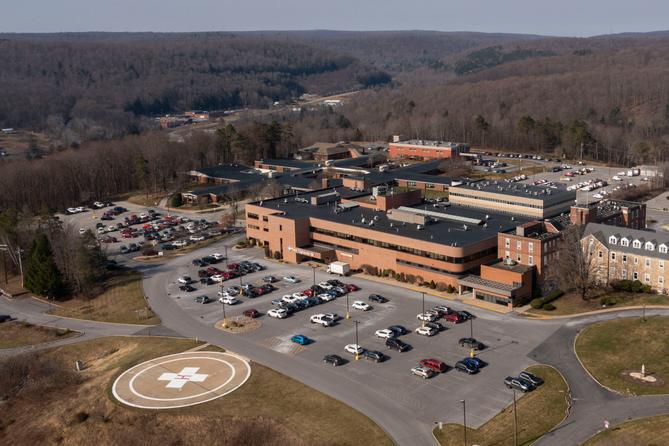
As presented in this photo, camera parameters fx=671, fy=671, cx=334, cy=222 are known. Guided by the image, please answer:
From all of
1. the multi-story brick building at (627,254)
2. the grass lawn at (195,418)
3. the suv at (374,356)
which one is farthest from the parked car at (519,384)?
the multi-story brick building at (627,254)

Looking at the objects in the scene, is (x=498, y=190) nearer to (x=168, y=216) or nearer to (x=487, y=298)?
(x=487, y=298)

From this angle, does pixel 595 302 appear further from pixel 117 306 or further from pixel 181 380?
pixel 117 306

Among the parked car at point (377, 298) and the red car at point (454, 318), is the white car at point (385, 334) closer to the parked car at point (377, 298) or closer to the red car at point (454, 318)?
the red car at point (454, 318)

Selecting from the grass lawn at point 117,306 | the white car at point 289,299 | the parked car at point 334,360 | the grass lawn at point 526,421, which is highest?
the white car at point 289,299

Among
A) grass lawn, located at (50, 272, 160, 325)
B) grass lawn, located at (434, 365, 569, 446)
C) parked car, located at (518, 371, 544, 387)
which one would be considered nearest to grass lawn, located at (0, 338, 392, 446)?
grass lawn, located at (434, 365, 569, 446)

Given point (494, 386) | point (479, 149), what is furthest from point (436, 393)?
point (479, 149)

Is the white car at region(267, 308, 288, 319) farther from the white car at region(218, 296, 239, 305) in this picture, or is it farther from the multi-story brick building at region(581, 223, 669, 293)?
the multi-story brick building at region(581, 223, 669, 293)

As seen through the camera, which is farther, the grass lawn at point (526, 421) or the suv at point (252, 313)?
the suv at point (252, 313)

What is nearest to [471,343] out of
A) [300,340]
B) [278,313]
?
[300,340]
